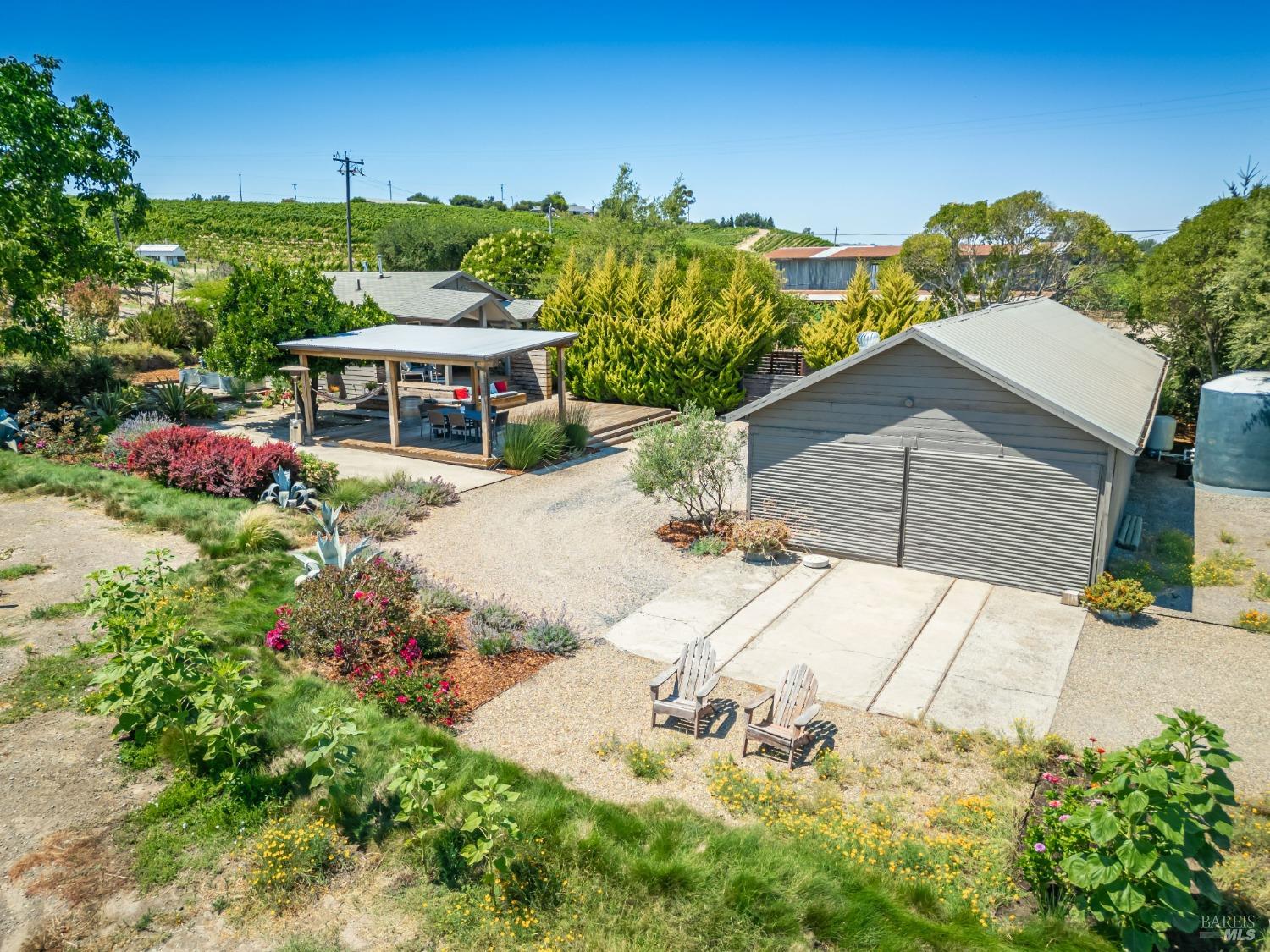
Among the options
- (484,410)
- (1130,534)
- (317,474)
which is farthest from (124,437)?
(1130,534)

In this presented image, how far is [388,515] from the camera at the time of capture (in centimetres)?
1374

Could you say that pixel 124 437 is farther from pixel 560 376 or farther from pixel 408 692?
pixel 408 692

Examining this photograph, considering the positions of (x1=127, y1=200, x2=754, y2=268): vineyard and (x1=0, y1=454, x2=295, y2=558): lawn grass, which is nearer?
(x1=0, y1=454, x2=295, y2=558): lawn grass

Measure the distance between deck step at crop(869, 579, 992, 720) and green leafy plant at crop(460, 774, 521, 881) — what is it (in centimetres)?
426

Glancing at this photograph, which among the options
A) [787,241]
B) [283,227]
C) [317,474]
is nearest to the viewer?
[317,474]

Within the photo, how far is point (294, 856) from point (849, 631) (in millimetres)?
6823

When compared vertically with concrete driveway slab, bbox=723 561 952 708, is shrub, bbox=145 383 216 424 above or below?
above

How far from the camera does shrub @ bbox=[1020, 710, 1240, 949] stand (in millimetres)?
4582

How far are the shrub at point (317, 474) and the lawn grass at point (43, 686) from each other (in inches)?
273

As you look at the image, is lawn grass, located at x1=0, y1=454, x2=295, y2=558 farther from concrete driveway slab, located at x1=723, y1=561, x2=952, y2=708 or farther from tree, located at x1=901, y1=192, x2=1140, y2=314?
tree, located at x1=901, y1=192, x2=1140, y2=314

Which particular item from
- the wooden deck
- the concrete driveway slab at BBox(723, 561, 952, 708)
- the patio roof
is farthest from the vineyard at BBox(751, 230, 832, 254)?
the concrete driveway slab at BBox(723, 561, 952, 708)

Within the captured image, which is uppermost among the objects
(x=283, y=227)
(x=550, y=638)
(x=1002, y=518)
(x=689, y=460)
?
(x=283, y=227)

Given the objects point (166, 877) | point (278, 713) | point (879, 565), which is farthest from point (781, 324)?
point (166, 877)

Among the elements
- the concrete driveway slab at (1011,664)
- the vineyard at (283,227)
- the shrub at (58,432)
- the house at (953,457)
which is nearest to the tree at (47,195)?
the shrub at (58,432)
